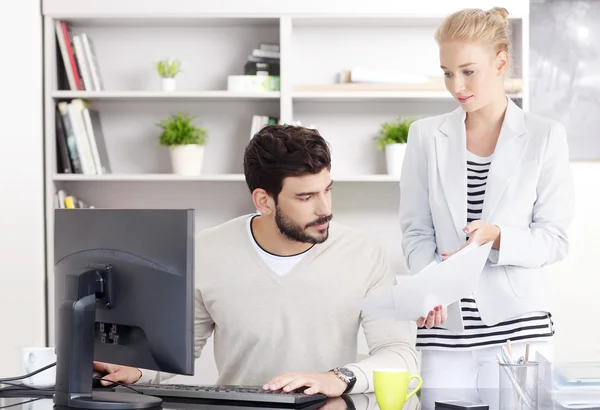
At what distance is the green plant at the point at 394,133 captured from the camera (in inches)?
132

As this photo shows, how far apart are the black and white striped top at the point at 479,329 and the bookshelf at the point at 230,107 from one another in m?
1.47

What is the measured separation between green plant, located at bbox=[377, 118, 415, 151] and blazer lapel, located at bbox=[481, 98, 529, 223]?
1.33 meters

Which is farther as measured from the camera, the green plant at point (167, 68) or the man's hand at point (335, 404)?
the green plant at point (167, 68)

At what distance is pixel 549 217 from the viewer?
1972 millimetres

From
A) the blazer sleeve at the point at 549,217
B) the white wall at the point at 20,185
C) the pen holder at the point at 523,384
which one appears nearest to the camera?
the pen holder at the point at 523,384

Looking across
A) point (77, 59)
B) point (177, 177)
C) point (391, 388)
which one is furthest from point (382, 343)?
point (77, 59)

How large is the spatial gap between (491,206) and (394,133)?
1.43 m

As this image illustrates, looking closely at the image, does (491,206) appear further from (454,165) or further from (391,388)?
(391,388)

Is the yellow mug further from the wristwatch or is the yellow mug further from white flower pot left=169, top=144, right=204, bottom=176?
white flower pot left=169, top=144, right=204, bottom=176

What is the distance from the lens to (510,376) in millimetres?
1306

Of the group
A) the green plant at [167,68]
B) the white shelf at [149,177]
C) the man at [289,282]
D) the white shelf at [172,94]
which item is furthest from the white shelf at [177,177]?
the man at [289,282]

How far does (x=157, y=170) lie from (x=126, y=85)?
41cm

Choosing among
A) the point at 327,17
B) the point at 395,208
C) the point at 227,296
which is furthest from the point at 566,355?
the point at 227,296

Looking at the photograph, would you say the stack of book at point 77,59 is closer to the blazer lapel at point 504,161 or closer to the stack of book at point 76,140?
the stack of book at point 76,140
